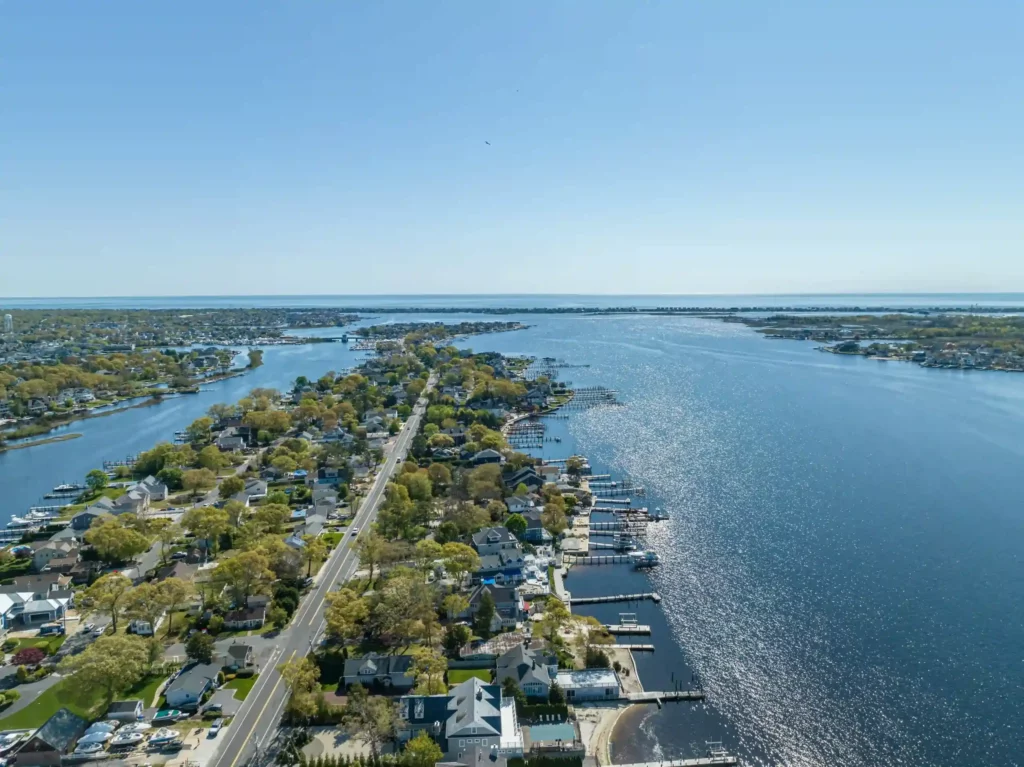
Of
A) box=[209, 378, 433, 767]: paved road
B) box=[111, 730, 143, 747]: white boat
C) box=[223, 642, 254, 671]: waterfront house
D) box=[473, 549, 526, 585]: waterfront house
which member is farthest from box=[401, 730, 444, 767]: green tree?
box=[473, 549, 526, 585]: waterfront house

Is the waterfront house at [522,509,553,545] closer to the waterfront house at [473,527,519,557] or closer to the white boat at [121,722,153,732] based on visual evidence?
the waterfront house at [473,527,519,557]

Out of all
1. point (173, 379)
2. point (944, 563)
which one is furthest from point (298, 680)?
point (173, 379)

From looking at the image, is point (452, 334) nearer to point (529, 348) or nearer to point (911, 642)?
point (529, 348)

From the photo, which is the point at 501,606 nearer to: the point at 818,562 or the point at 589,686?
the point at 589,686

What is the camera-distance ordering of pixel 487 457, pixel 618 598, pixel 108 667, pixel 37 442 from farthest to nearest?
pixel 37 442 < pixel 487 457 < pixel 618 598 < pixel 108 667

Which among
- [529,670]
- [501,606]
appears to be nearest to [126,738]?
[529,670]

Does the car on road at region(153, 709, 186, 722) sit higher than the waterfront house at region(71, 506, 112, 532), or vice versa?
the waterfront house at region(71, 506, 112, 532)

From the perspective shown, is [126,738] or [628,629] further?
[628,629]
